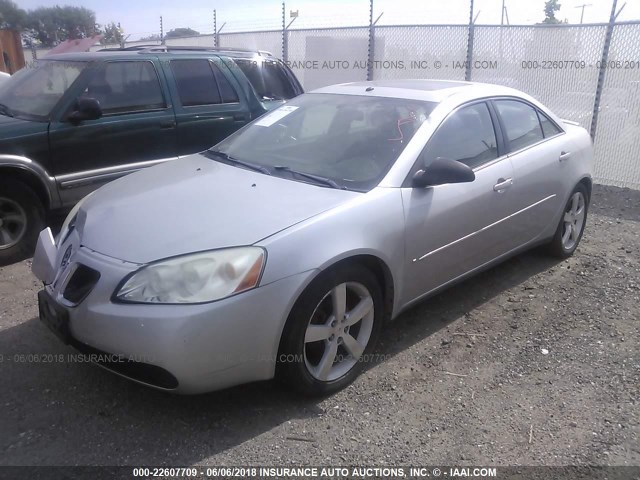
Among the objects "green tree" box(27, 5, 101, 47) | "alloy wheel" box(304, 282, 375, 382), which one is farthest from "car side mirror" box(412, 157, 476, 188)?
"green tree" box(27, 5, 101, 47)

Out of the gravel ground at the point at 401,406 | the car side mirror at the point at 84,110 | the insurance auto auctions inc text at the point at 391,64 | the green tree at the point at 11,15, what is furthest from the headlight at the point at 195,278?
the green tree at the point at 11,15

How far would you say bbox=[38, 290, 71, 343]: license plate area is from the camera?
2.85 m

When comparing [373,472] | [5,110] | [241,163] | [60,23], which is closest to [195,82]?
[5,110]

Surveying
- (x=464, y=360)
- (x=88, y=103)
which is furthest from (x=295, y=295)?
(x=88, y=103)

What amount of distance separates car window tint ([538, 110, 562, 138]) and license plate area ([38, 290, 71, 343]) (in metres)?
3.85

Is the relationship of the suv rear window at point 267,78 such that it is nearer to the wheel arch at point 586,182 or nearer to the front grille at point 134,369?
the wheel arch at point 586,182

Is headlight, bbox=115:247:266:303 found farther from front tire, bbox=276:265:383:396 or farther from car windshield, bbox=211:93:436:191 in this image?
car windshield, bbox=211:93:436:191

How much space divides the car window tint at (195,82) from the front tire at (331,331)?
3.63 metres

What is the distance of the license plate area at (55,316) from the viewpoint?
285 cm

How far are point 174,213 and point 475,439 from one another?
1.92 meters

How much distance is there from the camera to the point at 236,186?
136 inches

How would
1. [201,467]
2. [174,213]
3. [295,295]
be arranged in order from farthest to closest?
[174,213] < [295,295] < [201,467]

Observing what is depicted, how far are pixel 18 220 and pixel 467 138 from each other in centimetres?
377

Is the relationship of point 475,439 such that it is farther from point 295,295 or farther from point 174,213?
point 174,213
